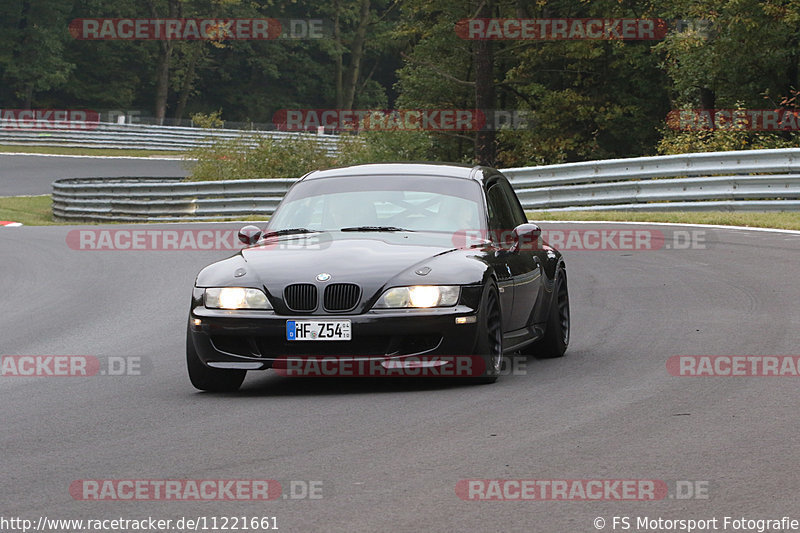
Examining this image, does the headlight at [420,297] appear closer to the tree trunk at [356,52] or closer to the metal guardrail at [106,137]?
the metal guardrail at [106,137]

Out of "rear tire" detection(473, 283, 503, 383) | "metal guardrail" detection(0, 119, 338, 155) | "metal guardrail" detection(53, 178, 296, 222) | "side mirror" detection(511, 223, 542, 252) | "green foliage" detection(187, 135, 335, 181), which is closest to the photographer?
"rear tire" detection(473, 283, 503, 383)

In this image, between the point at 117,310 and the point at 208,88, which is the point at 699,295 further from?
the point at 208,88

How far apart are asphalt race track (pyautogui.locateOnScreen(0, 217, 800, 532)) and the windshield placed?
1141 millimetres

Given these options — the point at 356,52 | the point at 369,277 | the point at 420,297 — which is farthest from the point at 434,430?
the point at 356,52

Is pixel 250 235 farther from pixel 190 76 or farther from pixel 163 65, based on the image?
pixel 190 76

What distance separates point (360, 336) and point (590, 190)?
18.6 meters

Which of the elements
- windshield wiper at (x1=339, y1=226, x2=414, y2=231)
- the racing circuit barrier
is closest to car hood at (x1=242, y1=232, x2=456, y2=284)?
windshield wiper at (x1=339, y1=226, x2=414, y2=231)

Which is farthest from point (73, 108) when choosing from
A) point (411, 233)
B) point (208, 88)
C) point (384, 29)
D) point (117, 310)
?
→ point (411, 233)

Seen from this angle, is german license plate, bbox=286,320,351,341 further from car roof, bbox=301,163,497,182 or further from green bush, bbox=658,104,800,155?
green bush, bbox=658,104,800,155

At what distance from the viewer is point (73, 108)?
271 ft

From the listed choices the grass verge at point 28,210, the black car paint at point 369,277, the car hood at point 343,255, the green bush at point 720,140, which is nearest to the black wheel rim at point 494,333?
the black car paint at point 369,277

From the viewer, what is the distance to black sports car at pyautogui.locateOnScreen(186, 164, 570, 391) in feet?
27.1

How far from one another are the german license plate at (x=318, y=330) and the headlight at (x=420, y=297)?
0.83ft

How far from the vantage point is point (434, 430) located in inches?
277
